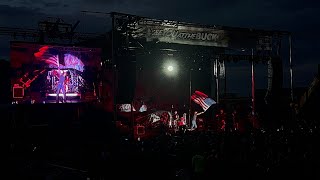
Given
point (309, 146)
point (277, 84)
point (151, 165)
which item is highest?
point (277, 84)

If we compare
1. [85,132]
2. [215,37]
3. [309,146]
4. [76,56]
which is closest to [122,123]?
[85,132]

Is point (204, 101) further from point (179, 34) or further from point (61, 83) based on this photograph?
point (61, 83)

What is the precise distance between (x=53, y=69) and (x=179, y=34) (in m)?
8.00

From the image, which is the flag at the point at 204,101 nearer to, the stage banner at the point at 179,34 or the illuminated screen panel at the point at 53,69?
the stage banner at the point at 179,34

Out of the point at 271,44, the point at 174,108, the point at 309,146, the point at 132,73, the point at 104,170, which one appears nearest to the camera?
the point at 309,146

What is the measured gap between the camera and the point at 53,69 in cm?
2298

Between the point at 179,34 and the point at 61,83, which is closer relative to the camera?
the point at 61,83

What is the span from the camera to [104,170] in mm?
11648

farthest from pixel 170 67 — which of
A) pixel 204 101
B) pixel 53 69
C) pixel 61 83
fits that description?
pixel 53 69

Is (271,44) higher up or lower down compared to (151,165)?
higher up

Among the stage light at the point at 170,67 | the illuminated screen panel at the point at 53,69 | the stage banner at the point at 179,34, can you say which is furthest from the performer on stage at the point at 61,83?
the stage light at the point at 170,67

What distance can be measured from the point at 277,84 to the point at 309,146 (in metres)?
Answer: 13.8

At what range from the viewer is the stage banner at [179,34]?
22.8 metres

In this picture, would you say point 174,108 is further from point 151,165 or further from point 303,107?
point 151,165
